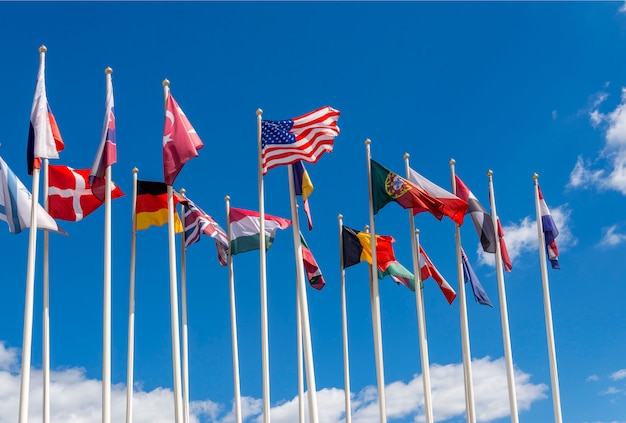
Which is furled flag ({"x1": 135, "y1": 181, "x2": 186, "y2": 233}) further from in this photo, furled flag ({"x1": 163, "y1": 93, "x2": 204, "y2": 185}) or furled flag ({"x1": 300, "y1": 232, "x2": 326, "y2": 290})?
furled flag ({"x1": 300, "y1": 232, "x2": 326, "y2": 290})

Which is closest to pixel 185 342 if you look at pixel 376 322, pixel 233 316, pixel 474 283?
pixel 233 316

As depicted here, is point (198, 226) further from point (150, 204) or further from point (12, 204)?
point (12, 204)

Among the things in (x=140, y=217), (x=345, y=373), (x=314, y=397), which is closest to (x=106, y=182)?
(x=140, y=217)

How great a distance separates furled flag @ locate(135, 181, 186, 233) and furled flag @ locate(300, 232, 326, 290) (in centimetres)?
584

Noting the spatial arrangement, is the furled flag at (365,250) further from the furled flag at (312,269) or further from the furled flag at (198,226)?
the furled flag at (198,226)

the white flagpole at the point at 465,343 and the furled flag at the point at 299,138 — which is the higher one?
the furled flag at the point at 299,138

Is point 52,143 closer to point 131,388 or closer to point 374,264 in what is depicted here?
point 131,388

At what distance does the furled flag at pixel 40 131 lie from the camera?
28.0 m

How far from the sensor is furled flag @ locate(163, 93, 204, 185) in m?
28.8

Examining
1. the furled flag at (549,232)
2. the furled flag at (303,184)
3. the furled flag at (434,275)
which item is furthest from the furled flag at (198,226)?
the furled flag at (549,232)

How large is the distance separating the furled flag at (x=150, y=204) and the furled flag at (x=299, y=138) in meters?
4.23

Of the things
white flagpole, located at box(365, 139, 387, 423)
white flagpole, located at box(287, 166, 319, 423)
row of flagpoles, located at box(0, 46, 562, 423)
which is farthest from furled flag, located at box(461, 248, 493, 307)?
white flagpole, located at box(287, 166, 319, 423)

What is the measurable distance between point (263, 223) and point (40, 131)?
306 inches

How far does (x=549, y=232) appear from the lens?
38.3 metres
